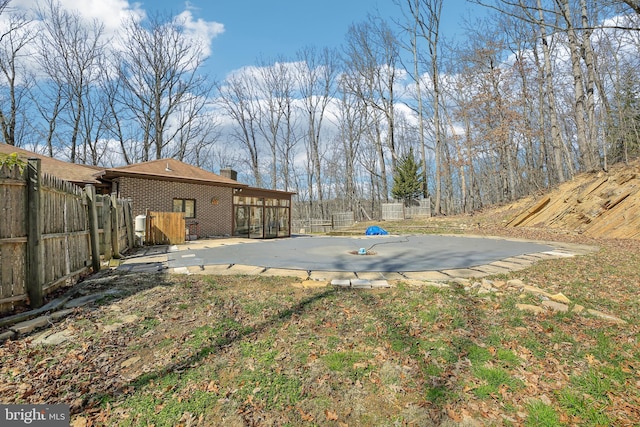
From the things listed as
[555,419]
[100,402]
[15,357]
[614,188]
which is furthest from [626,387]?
[614,188]

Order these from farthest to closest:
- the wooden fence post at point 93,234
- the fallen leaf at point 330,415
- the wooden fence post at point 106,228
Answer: the wooden fence post at point 106,228 < the wooden fence post at point 93,234 < the fallen leaf at point 330,415

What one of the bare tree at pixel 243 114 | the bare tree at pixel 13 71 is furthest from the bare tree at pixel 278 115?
the bare tree at pixel 13 71

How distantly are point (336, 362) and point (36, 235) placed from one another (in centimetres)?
347

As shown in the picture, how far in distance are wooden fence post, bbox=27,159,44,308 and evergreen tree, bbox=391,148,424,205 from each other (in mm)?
21695

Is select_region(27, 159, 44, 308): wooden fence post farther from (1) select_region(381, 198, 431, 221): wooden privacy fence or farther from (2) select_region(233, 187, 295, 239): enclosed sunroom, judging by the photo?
(1) select_region(381, 198, 431, 221): wooden privacy fence

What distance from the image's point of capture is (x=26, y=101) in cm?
1778

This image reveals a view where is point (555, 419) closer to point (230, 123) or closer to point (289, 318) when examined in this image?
point (289, 318)

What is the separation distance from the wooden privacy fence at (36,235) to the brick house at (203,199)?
23.9 feet

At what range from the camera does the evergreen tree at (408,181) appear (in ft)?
73.4

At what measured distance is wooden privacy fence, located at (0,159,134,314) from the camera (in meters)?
2.95

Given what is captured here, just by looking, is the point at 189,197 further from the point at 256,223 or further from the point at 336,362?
the point at 336,362

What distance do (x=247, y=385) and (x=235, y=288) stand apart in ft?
6.59

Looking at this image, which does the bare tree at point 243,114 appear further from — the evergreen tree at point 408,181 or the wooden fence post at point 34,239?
the wooden fence post at point 34,239

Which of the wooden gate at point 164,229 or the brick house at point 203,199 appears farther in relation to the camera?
the brick house at point 203,199
